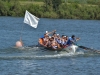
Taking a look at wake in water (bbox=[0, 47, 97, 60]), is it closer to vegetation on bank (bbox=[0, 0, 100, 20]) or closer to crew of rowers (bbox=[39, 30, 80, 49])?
crew of rowers (bbox=[39, 30, 80, 49])

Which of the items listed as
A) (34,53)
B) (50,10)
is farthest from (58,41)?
(50,10)

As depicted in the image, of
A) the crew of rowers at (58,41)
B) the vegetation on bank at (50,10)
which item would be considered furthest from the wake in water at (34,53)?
the vegetation on bank at (50,10)

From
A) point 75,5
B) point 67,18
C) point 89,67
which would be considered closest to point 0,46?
point 89,67

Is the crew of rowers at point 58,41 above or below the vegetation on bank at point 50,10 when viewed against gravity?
above

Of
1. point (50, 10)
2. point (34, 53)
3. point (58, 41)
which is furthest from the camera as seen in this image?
point (50, 10)

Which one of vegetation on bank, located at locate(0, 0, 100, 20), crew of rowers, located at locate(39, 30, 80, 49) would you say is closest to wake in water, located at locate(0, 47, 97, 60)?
crew of rowers, located at locate(39, 30, 80, 49)

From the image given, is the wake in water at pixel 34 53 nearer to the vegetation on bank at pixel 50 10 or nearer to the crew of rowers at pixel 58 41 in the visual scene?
the crew of rowers at pixel 58 41

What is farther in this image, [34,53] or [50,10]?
[50,10]

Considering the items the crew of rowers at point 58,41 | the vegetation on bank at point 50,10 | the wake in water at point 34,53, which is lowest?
the vegetation on bank at point 50,10

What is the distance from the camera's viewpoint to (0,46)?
3972 centimetres

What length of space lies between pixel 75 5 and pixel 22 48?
68380 mm

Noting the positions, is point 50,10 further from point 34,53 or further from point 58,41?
point 34,53

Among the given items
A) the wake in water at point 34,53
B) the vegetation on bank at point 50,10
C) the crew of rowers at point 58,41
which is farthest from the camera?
the vegetation on bank at point 50,10

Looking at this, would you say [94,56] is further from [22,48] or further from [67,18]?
[67,18]
